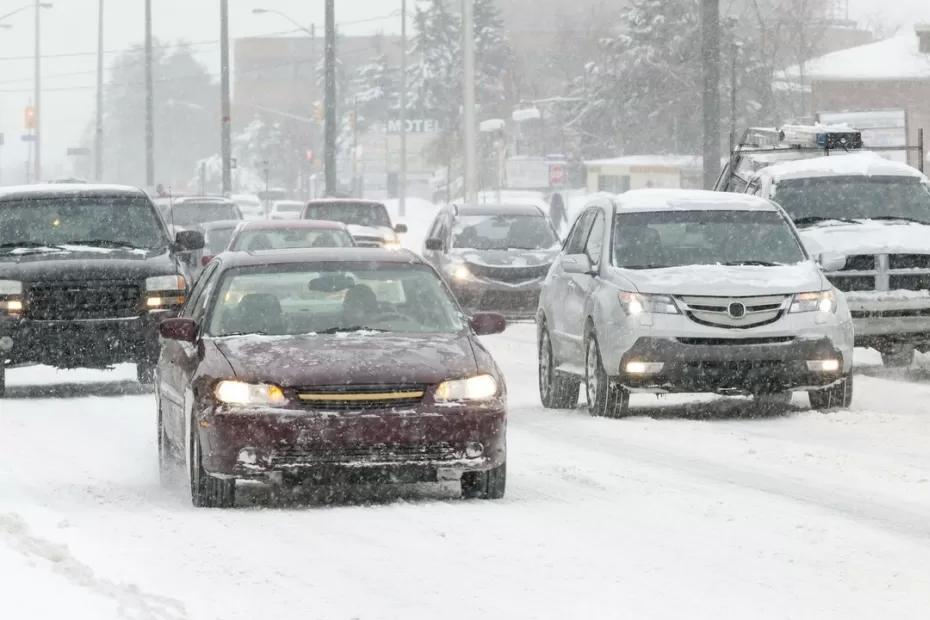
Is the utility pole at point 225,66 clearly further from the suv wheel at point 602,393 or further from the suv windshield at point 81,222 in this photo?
the suv wheel at point 602,393

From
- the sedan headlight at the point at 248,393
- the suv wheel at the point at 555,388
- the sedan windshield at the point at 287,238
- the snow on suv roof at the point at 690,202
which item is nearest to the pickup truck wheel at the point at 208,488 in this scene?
the sedan headlight at the point at 248,393

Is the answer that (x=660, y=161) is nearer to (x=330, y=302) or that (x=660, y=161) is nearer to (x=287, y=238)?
(x=287, y=238)

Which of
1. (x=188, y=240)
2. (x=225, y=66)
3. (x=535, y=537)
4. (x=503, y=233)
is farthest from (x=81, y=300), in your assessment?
(x=225, y=66)

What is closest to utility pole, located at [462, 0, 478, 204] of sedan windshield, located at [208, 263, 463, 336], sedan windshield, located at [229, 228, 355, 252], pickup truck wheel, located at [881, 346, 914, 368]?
sedan windshield, located at [229, 228, 355, 252]

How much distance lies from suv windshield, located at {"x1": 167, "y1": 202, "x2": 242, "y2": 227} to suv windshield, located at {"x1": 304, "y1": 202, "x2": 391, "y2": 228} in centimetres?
475

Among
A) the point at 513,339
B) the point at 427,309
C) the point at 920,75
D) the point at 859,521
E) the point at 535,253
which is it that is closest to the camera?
the point at 859,521

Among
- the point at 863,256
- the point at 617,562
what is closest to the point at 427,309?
the point at 617,562

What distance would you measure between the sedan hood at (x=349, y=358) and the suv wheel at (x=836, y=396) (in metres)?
5.32

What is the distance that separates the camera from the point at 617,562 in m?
8.45

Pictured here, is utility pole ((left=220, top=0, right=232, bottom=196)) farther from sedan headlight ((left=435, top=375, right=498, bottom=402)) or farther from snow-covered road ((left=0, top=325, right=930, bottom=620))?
sedan headlight ((left=435, top=375, right=498, bottom=402))

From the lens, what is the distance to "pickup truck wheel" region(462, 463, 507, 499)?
1039 centimetres

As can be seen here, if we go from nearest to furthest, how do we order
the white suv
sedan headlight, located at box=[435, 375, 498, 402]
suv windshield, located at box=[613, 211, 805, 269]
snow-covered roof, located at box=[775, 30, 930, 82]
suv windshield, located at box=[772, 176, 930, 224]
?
1. sedan headlight, located at box=[435, 375, 498, 402]
2. the white suv
3. suv windshield, located at box=[613, 211, 805, 269]
4. suv windshield, located at box=[772, 176, 930, 224]
5. snow-covered roof, located at box=[775, 30, 930, 82]

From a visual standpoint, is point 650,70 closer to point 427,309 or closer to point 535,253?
point 535,253

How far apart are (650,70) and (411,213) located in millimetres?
12700
